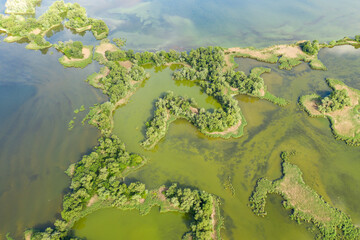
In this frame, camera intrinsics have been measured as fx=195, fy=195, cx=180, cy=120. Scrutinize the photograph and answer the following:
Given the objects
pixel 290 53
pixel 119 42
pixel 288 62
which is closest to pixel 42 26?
pixel 119 42

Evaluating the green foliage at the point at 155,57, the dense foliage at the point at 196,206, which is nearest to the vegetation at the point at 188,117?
the dense foliage at the point at 196,206

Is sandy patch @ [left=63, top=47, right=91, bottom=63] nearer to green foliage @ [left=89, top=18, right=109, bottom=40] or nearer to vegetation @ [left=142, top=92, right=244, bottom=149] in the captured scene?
green foliage @ [left=89, top=18, right=109, bottom=40]

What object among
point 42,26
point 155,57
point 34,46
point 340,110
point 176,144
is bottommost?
point 176,144

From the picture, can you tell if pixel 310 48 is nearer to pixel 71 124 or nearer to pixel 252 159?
pixel 252 159

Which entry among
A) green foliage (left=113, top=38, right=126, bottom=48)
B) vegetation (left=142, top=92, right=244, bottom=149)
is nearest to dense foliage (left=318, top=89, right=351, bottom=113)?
vegetation (left=142, top=92, right=244, bottom=149)

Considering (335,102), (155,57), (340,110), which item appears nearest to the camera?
(335,102)

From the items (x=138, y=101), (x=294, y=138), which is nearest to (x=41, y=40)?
(x=138, y=101)

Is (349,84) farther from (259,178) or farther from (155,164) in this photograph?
(155,164)

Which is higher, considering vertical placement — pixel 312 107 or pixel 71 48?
pixel 71 48
